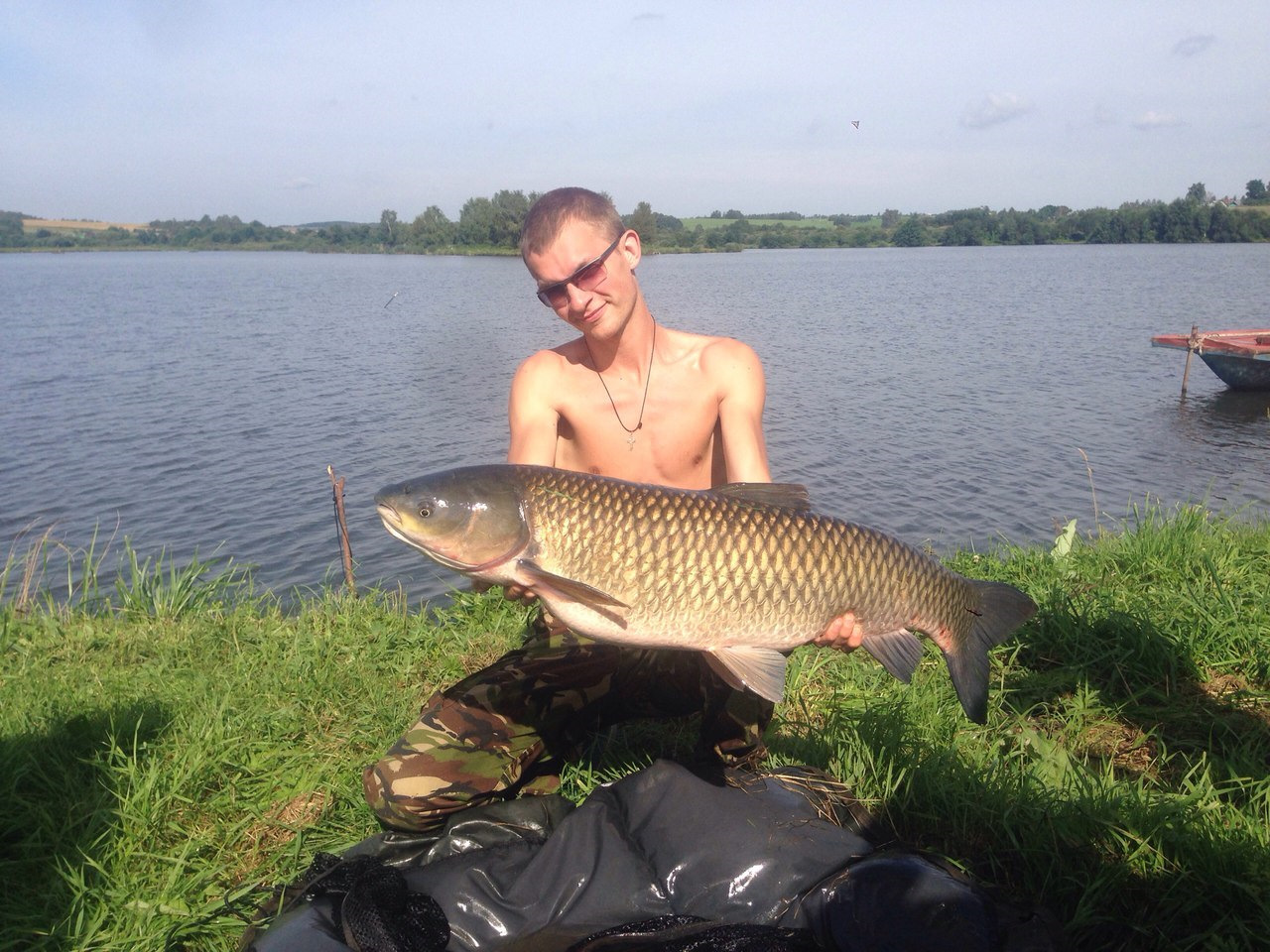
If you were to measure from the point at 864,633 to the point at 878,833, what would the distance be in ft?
1.68

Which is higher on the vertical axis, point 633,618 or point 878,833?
point 633,618

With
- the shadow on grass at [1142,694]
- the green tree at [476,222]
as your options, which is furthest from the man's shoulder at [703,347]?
the green tree at [476,222]

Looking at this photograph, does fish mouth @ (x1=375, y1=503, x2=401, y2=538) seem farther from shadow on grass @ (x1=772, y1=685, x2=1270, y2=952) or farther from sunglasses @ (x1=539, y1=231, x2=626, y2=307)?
shadow on grass @ (x1=772, y1=685, x2=1270, y2=952)

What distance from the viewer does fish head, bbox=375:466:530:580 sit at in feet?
7.14

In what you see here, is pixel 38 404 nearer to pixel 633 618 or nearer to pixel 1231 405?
pixel 633 618

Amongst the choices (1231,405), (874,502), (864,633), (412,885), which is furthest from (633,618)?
(1231,405)

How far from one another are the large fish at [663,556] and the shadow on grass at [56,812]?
1.20 m

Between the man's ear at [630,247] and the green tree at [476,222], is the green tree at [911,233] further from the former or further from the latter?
the man's ear at [630,247]

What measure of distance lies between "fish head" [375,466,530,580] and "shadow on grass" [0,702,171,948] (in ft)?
3.96

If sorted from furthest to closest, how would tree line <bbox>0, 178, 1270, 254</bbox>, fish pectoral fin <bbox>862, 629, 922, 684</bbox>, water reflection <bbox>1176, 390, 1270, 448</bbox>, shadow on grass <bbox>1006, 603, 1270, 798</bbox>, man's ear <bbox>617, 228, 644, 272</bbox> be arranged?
tree line <bbox>0, 178, 1270, 254</bbox> → water reflection <bbox>1176, 390, 1270, 448</bbox> → man's ear <bbox>617, 228, 644, 272</bbox> → shadow on grass <bbox>1006, 603, 1270, 798</bbox> → fish pectoral fin <bbox>862, 629, 922, 684</bbox>

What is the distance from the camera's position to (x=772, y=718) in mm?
3008

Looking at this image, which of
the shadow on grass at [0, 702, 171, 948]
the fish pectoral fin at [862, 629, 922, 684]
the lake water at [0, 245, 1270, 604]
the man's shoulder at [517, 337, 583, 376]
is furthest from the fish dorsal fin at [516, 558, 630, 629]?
the lake water at [0, 245, 1270, 604]

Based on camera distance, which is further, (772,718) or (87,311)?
(87,311)

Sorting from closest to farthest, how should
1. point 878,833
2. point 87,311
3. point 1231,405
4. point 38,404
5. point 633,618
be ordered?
point 633,618
point 878,833
point 38,404
point 1231,405
point 87,311
